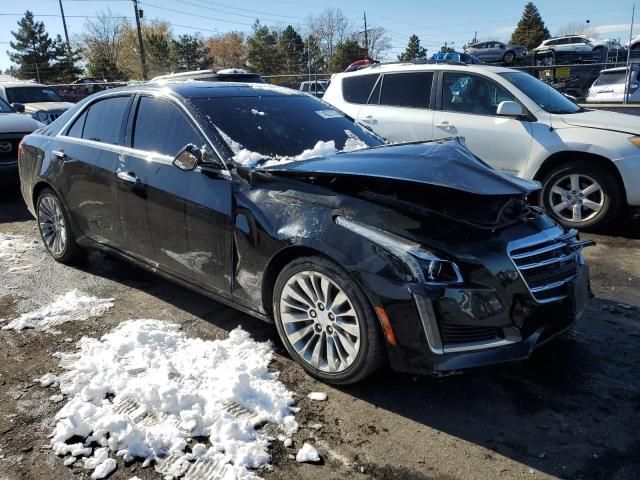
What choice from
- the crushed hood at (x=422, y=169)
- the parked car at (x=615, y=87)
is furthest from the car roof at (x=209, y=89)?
the parked car at (x=615, y=87)

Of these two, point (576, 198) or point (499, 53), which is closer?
point (576, 198)

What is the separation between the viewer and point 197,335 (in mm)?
3725

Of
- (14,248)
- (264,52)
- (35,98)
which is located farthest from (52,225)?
(264,52)

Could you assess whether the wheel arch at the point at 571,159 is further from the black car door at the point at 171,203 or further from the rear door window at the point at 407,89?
the black car door at the point at 171,203

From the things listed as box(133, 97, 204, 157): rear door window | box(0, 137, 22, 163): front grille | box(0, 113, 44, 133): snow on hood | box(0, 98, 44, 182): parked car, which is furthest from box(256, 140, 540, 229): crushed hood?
box(0, 113, 44, 133): snow on hood

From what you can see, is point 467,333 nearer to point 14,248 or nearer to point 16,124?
point 14,248

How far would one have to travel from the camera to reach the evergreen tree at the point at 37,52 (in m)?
56.0

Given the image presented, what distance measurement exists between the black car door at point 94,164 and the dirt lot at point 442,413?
2.66 feet

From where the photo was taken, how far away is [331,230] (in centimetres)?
292

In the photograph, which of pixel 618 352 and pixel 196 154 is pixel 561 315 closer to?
pixel 618 352

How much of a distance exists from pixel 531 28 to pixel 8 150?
216 feet

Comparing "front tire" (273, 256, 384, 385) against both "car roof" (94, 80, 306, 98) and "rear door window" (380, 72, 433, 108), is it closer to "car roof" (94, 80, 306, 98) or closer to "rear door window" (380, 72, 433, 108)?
"car roof" (94, 80, 306, 98)

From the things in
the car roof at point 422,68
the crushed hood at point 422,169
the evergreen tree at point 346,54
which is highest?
the evergreen tree at point 346,54

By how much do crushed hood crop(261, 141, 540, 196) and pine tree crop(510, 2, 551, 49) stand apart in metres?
66.4
